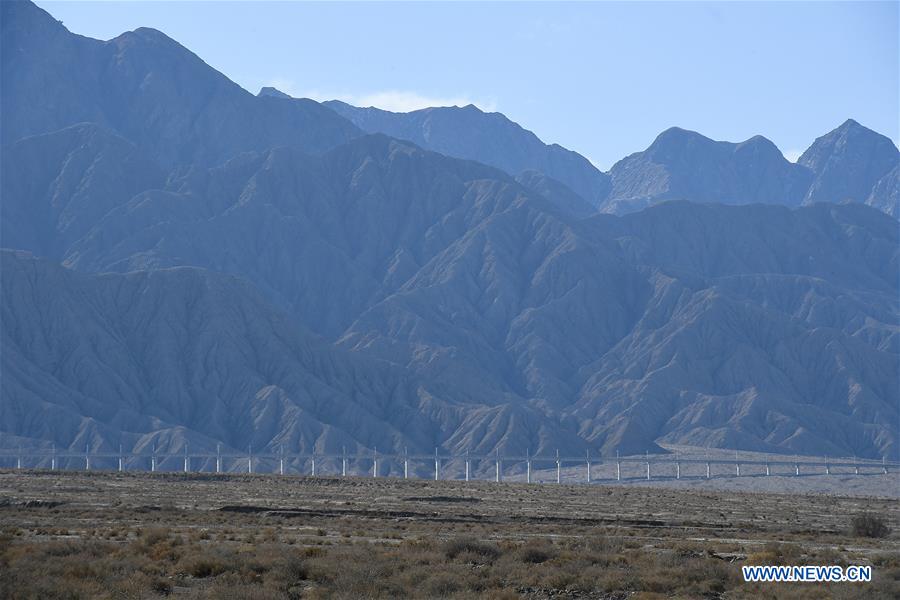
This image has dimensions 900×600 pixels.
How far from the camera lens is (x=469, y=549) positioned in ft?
124

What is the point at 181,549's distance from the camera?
38.4 metres

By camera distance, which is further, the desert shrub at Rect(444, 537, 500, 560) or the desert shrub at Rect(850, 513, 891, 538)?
the desert shrub at Rect(850, 513, 891, 538)

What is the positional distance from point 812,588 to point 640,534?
840 inches

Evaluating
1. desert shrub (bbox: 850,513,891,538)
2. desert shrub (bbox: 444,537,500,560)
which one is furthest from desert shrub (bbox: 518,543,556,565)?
desert shrub (bbox: 850,513,891,538)

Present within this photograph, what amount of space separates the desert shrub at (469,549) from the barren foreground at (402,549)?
65mm

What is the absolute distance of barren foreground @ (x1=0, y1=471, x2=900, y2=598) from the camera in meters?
31.6

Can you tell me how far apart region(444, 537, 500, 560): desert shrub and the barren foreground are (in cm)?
6

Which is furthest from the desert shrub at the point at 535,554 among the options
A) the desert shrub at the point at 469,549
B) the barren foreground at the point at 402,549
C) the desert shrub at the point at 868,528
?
the desert shrub at the point at 868,528

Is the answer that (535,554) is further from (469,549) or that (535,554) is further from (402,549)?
(402,549)

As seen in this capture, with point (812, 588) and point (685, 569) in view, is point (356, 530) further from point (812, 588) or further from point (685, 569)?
point (812, 588)

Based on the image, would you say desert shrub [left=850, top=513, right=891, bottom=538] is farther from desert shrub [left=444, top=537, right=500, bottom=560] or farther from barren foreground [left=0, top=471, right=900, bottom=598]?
desert shrub [left=444, top=537, right=500, bottom=560]

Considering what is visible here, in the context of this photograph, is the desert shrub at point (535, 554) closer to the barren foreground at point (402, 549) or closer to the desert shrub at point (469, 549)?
the barren foreground at point (402, 549)

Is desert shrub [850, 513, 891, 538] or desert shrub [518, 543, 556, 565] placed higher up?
desert shrub [850, 513, 891, 538]

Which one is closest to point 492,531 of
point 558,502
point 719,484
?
point 558,502
